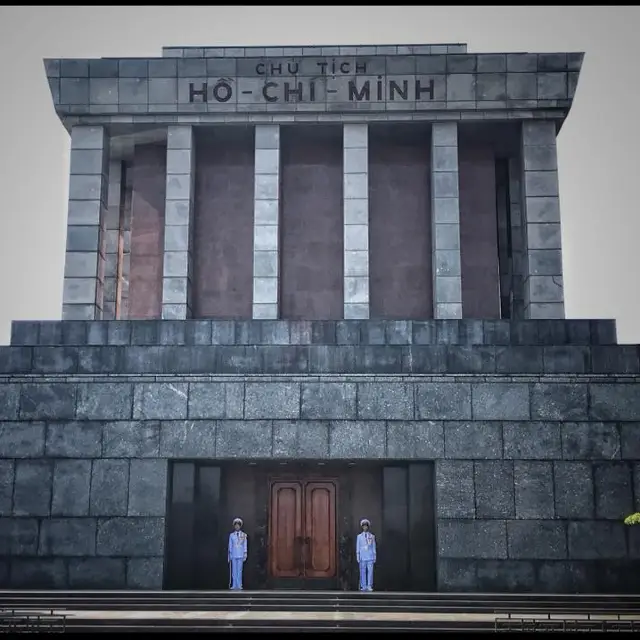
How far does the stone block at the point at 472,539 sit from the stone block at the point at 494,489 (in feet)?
0.86

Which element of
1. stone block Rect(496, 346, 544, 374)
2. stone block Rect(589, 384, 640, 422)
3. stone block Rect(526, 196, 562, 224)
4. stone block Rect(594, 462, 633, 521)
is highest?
stone block Rect(526, 196, 562, 224)

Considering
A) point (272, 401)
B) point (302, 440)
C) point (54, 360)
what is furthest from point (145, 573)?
point (54, 360)

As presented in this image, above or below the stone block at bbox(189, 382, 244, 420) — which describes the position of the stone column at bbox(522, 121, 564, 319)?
above

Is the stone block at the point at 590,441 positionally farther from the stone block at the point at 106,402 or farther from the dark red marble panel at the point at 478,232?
the stone block at the point at 106,402

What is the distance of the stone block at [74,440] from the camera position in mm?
25516

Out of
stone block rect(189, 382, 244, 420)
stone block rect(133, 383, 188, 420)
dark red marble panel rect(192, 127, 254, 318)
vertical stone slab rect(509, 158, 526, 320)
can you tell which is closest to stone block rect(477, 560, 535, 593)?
stone block rect(189, 382, 244, 420)

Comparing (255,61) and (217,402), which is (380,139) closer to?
(255,61)

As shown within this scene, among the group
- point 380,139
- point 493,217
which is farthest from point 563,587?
point 380,139

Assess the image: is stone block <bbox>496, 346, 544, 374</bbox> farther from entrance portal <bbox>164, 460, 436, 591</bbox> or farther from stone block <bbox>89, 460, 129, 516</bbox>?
stone block <bbox>89, 460, 129, 516</bbox>

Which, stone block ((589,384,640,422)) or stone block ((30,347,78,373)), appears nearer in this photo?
stone block ((589,384,640,422))

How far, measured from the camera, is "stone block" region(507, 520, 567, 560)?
24.5 m

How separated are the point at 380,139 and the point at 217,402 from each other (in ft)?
35.1

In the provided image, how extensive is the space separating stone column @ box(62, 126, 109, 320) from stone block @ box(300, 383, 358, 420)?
736 cm

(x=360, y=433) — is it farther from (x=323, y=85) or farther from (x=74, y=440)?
(x=323, y=85)
